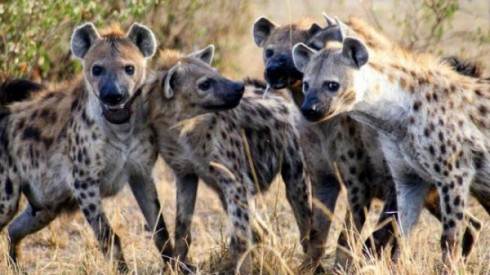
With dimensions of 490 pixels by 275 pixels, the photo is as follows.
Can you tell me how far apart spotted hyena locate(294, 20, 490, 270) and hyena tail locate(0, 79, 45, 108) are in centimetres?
204

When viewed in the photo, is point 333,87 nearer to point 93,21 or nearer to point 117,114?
point 117,114

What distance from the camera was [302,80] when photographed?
6.61 meters

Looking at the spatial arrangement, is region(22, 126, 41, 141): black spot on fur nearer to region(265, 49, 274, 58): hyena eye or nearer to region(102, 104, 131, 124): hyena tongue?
region(102, 104, 131, 124): hyena tongue

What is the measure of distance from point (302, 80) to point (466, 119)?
902 mm

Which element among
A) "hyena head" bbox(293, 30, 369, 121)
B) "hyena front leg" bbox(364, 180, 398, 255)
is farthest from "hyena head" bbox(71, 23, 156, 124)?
"hyena front leg" bbox(364, 180, 398, 255)

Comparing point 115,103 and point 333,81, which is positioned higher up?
point 333,81

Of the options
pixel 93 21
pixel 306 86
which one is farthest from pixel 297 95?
pixel 93 21

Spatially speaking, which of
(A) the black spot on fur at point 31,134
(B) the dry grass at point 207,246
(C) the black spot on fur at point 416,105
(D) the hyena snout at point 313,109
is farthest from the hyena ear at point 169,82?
(C) the black spot on fur at point 416,105

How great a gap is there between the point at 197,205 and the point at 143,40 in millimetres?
1987

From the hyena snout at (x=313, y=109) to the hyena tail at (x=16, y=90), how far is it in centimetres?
228

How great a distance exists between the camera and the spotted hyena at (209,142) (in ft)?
21.8

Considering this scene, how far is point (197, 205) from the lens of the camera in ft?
28.3

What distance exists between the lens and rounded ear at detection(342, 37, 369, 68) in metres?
5.96

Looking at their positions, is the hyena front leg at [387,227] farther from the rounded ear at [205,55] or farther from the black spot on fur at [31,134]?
the black spot on fur at [31,134]
